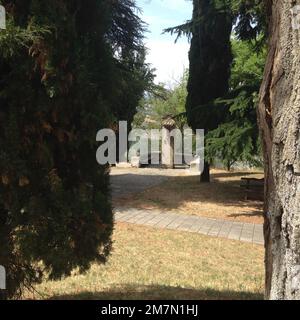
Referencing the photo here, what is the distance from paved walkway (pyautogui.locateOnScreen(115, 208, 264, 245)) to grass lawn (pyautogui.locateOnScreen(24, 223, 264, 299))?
1.64ft

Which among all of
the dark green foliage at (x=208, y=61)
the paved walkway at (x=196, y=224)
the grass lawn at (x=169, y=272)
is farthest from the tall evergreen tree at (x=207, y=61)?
the grass lawn at (x=169, y=272)

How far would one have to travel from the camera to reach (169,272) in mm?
5746

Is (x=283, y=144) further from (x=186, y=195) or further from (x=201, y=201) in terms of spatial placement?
(x=186, y=195)

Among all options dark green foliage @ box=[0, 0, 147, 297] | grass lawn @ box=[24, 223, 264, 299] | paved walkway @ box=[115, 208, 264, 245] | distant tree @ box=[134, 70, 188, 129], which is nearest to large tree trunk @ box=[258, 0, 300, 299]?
dark green foliage @ box=[0, 0, 147, 297]

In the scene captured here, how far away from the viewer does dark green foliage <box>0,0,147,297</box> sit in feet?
8.82

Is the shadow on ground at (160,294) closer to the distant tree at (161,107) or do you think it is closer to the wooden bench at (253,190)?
the wooden bench at (253,190)

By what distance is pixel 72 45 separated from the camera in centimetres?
280

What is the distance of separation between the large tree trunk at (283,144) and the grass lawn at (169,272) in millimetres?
2348

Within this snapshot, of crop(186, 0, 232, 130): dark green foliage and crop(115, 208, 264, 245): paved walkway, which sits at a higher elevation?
crop(186, 0, 232, 130): dark green foliage

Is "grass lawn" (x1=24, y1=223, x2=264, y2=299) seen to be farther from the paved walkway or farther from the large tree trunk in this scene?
the large tree trunk

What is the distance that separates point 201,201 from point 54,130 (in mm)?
9730

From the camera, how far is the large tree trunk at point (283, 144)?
2158mm

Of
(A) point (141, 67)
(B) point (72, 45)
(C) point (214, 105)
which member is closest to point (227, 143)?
(C) point (214, 105)

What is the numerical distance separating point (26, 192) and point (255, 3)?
29.4 feet
